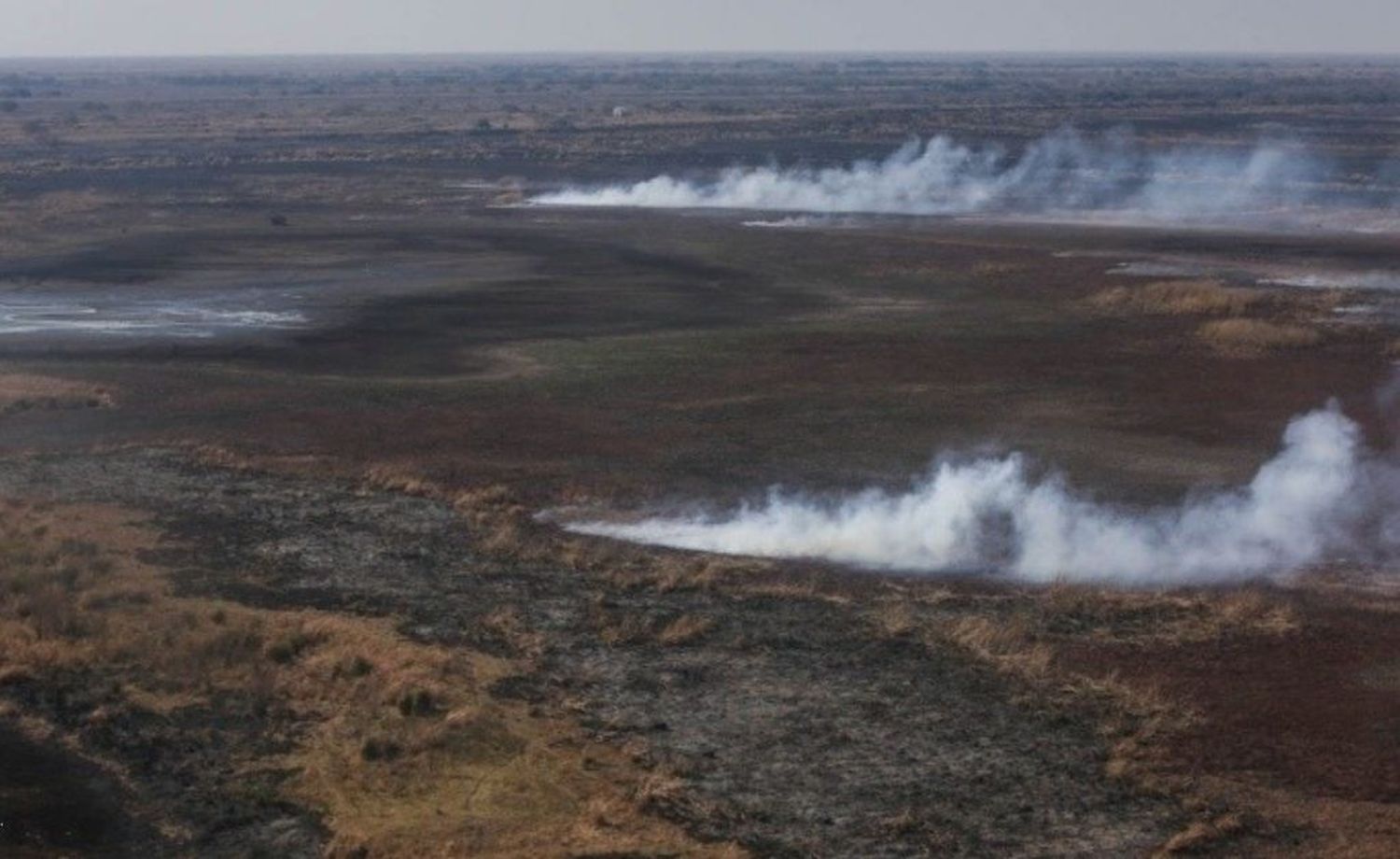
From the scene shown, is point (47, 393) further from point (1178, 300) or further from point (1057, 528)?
point (1178, 300)

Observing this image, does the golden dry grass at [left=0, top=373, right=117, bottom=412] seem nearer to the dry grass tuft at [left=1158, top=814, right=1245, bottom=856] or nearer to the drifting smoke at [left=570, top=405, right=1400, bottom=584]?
the drifting smoke at [left=570, top=405, right=1400, bottom=584]

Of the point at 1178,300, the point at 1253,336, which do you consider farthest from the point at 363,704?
the point at 1178,300

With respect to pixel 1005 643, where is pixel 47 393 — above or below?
below

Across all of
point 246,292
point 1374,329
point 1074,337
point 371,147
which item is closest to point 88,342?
point 246,292

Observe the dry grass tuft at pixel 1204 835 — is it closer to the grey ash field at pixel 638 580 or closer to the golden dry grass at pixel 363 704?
the grey ash field at pixel 638 580

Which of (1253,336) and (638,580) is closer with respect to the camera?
(638,580)

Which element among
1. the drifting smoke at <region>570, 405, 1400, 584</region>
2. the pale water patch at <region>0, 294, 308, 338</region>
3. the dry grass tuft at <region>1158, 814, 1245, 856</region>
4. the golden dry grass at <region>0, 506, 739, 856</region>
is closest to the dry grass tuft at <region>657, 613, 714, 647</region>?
the golden dry grass at <region>0, 506, 739, 856</region>

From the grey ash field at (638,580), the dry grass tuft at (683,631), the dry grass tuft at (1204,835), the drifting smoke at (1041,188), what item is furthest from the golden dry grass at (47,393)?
the drifting smoke at (1041,188)
